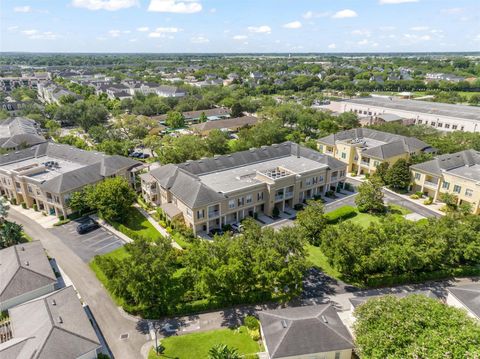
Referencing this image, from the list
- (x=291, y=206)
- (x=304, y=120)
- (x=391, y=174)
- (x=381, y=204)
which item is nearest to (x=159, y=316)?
(x=291, y=206)

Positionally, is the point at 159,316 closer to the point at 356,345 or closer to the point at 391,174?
the point at 356,345

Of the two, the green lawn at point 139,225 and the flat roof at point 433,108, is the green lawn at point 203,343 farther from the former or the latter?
the flat roof at point 433,108

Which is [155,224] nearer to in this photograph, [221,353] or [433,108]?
[221,353]

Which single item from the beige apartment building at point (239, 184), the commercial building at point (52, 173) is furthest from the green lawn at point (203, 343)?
the commercial building at point (52, 173)

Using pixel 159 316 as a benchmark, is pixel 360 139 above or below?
above

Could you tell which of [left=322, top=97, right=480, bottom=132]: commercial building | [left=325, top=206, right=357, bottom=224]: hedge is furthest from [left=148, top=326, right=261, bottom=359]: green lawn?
[left=322, top=97, right=480, bottom=132]: commercial building

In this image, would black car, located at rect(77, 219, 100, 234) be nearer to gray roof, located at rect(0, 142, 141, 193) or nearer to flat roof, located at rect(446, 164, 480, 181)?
gray roof, located at rect(0, 142, 141, 193)

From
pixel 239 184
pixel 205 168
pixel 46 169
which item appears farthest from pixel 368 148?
pixel 46 169
